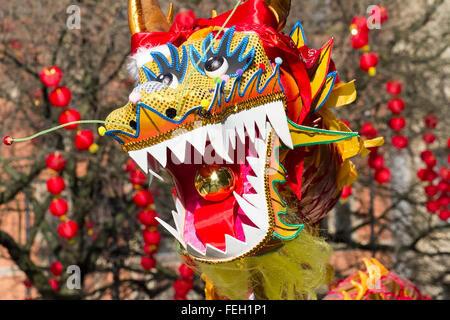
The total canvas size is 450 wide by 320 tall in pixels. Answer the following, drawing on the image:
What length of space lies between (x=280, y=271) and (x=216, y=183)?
365 millimetres

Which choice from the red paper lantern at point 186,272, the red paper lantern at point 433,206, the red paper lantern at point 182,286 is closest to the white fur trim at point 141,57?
the red paper lantern at point 186,272

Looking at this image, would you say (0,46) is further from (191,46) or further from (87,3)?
(191,46)

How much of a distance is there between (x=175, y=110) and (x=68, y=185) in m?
3.06

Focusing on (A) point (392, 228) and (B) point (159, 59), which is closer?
(B) point (159, 59)

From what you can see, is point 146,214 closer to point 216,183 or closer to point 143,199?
point 143,199

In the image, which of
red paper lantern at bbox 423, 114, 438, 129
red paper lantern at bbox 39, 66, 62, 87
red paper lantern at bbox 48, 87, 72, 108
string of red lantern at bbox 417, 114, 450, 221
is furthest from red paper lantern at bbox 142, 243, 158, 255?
red paper lantern at bbox 423, 114, 438, 129

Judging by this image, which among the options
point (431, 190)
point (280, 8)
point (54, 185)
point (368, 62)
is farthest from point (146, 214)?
point (280, 8)

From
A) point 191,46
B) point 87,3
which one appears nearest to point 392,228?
point 87,3

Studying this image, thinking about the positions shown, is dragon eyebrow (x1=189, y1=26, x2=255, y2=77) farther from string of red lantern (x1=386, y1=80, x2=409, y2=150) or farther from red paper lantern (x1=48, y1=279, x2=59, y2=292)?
red paper lantern (x1=48, y1=279, x2=59, y2=292)

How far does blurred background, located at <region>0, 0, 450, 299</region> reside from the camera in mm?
4238

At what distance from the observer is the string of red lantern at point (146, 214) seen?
394 cm

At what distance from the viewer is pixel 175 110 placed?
64.2 inches

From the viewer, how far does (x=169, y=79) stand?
173cm
